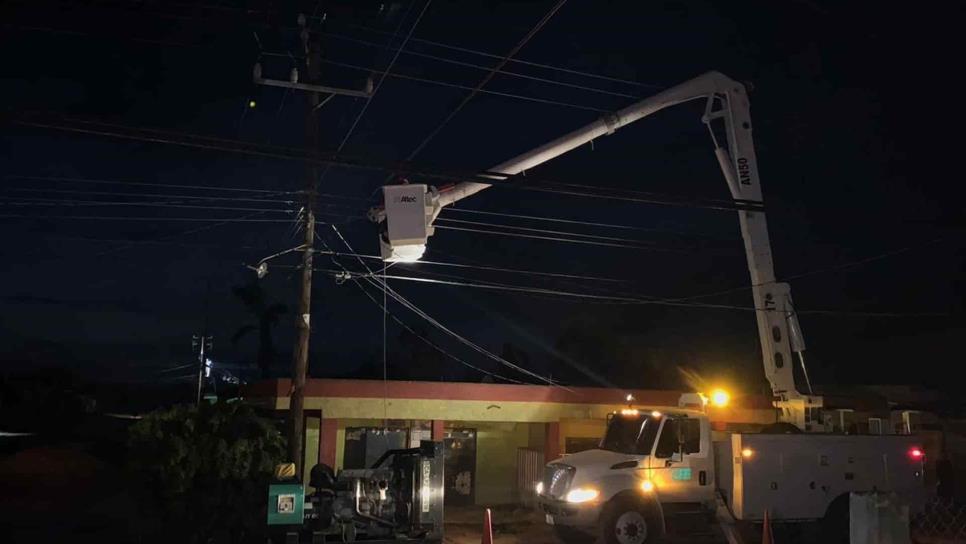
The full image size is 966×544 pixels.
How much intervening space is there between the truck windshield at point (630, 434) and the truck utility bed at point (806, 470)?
145 cm

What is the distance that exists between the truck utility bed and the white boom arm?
1.15 metres

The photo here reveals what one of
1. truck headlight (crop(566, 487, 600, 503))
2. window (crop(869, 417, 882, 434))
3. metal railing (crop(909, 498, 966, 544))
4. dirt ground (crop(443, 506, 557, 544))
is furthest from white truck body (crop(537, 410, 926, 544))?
dirt ground (crop(443, 506, 557, 544))

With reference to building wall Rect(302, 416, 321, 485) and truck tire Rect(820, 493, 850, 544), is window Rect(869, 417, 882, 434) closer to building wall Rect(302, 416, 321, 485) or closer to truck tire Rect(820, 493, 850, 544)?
truck tire Rect(820, 493, 850, 544)

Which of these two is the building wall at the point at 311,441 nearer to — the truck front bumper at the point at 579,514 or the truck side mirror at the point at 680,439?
the truck front bumper at the point at 579,514

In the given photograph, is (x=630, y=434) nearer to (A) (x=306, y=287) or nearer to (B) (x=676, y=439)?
(B) (x=676, y=439)

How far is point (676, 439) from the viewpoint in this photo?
14383 millimetres

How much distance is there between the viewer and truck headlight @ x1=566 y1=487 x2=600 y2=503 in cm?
1375

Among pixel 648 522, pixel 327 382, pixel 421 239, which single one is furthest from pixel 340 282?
pixel 648 522

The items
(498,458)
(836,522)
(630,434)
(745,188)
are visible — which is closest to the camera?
(836,522)

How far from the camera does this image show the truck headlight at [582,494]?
13.8m

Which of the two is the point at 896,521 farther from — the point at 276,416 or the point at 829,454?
the point at 276,416

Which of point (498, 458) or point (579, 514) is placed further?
point (498, 458)

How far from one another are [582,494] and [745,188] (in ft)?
23.7

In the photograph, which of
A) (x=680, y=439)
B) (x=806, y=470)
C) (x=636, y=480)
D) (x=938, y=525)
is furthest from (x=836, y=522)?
(x=636, y=480)
